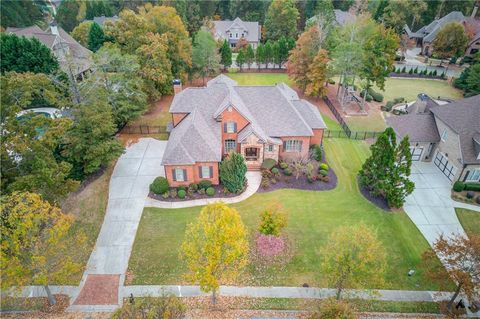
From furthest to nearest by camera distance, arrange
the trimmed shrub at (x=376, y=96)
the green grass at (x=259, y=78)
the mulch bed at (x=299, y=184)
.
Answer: the green grass at (x=259, y=78) < the trimmed shrub at (x=376, y=96) < the mulch bed at (x=299, y=184)

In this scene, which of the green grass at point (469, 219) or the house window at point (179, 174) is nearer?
the green grass at point (469, 219)

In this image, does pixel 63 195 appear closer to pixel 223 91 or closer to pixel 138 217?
pixel 138 217

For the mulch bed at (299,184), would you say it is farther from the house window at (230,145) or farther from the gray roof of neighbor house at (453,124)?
the gray roof of neighbor house at (453,124)

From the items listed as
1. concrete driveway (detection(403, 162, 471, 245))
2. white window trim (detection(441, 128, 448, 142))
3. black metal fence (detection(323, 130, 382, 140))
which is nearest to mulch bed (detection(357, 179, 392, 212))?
concrete driveway (detection(403, 162, 471, 245))

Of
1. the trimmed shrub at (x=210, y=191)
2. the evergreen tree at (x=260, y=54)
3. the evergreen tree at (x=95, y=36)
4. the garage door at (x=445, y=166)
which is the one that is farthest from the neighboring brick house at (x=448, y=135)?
the evergreen tree at (x=95, y=36)

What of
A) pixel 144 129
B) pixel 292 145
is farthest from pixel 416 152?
pixel 144 129

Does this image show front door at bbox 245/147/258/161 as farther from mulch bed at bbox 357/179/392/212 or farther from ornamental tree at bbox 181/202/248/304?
ornamental tree at bbox 181/202/248/304

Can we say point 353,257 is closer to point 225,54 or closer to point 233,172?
point 233,172
